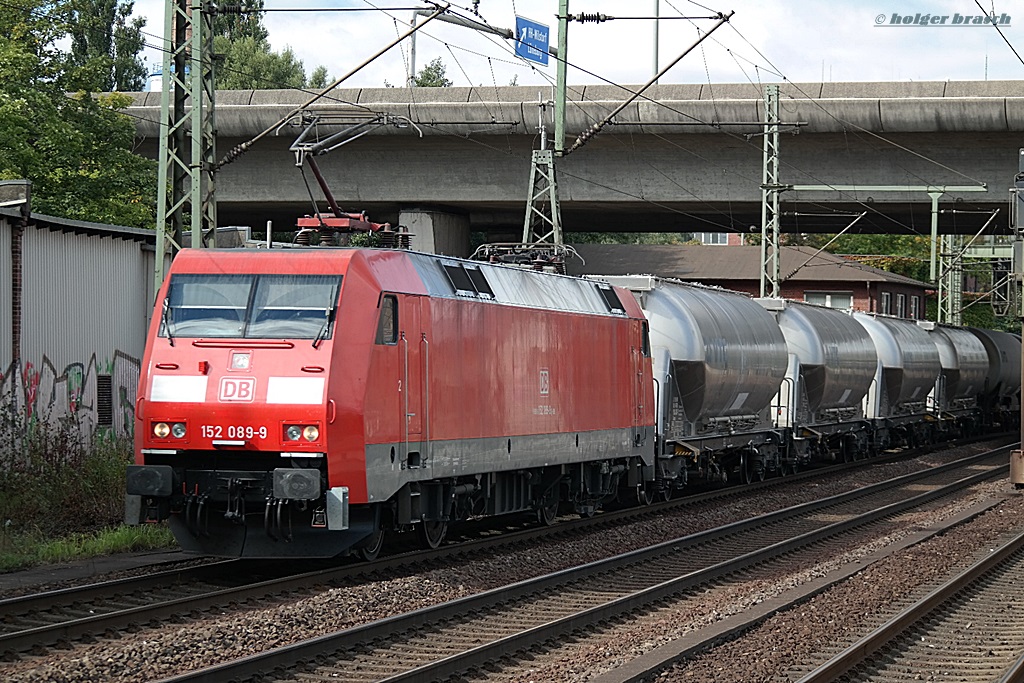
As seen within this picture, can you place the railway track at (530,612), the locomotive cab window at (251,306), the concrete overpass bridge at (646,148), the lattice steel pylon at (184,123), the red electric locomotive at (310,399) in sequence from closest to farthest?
the railway track at (530,612) < the red electric locomotive at (310,399) < the locomotive cab window at (251,306) < the lattice steel pylon at (184,123) < the concrete overpass bridge at (646,148)

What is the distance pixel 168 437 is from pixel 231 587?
1.51m

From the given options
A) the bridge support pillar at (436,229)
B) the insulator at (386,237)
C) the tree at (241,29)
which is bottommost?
the insulator at (386,237)

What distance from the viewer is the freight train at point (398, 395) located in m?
12.9

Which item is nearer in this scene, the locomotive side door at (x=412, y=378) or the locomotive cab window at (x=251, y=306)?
the locomotive cab window at (x=251, y=306)

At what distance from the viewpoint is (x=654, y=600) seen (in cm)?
1334

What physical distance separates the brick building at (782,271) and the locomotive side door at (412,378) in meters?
45.8

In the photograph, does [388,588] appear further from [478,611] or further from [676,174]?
[676,174]

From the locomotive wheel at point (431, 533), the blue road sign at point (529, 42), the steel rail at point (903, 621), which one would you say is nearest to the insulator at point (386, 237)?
the locomotive wheel at point (431, 533)

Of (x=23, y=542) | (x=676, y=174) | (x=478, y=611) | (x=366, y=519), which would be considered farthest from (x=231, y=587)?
(x=676, y=174)

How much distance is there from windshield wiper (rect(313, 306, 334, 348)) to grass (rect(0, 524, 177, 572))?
13.0ft

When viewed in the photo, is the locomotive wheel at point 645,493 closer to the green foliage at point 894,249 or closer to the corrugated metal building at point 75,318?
the corrugated metal building at point 75,318

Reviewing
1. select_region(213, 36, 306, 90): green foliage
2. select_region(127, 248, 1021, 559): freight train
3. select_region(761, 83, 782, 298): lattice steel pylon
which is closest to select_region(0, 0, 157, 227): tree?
select_region(127, 248, 1021, 559): freight train

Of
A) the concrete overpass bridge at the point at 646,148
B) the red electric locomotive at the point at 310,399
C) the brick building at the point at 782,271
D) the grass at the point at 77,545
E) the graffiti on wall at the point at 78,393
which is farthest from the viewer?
the brick building at the point at 782,271

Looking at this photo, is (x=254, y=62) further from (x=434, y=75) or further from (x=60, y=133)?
(x=60, y=133)
